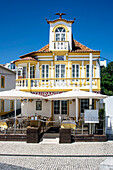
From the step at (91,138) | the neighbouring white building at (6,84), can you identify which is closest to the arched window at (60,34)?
the step at (91,138)

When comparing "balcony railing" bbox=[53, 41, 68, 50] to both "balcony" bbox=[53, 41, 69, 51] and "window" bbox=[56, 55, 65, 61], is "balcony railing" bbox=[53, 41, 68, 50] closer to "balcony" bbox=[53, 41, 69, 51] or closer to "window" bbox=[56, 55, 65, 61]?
"balcony" bbox=[53, 41, 69, 51]

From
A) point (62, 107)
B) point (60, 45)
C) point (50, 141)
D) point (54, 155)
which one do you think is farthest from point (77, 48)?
point (54, 155)

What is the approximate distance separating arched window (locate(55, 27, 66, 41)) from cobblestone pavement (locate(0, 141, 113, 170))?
41.0ft

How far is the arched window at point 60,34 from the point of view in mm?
21297

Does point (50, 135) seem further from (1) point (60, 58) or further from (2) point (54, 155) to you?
(1) point (60, 58)

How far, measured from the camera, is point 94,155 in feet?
32.2

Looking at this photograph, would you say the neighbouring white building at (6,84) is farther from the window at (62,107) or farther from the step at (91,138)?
the step at (91,138)

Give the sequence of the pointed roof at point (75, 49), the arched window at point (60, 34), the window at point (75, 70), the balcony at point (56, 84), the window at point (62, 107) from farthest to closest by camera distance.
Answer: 1. the arched window at point (60, 34)
2. the window at point (75, 70)
3. the pointed roof at point (75, 49)
4. the window at point (62, 107)
5. the balcony at point (56, 84)

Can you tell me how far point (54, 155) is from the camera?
989 cm

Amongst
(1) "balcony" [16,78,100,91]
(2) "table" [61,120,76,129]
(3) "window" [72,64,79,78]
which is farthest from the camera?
(3) "window" [72,64,79,78]

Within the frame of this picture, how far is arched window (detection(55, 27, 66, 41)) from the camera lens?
2130 cm

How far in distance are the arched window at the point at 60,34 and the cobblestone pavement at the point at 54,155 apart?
41.0ft

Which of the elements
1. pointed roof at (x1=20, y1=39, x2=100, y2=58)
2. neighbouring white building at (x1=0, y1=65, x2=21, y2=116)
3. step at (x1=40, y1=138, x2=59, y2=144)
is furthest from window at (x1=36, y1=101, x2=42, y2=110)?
neighbouring white building at (x1=0, y1=65, x2=21, y2=116)

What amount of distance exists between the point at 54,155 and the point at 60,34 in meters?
14.3
